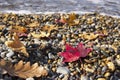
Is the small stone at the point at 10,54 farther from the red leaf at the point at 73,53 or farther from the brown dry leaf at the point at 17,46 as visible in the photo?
the red leaf at the point at 73,53

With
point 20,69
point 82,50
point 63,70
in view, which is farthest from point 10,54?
point 82,50

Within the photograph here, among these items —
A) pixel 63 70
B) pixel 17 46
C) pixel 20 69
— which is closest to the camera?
pixel 20 69

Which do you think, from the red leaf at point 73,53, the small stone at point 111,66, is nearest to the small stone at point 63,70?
the red leaf at point 73,53

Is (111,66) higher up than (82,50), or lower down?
lower down

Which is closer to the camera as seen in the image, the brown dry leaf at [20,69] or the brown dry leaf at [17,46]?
the brown dry leaf at [20,69]

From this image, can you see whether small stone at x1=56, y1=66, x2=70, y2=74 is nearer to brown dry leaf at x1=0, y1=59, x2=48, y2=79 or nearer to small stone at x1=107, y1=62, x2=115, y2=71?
brown dry leaf at x1=0, y1=59, x2=48, y2=79

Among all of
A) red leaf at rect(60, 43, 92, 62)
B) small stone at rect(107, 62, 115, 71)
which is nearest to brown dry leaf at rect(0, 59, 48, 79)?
red leaf at rect(60, 43, 92, 62)

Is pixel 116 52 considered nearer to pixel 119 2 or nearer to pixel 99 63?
pixel 99 63

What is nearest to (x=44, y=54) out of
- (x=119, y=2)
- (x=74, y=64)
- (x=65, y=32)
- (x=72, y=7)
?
(x=74, y=64)

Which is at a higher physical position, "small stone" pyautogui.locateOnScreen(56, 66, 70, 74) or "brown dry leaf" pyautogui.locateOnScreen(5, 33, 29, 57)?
"brown dry leaf" pyautogui.locateOnScreen(5, 33, 29, 57)

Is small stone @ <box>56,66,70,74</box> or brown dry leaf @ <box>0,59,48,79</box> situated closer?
brown dry leaf @ <box>0,59,48,79</box>

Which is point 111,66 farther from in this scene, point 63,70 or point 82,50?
point 63,70
